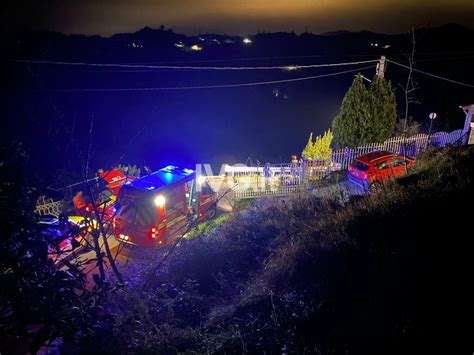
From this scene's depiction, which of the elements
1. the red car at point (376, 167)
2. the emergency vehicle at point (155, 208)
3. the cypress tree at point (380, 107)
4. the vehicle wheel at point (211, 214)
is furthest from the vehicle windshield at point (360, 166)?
the emergency vehicle at point (155, 208)

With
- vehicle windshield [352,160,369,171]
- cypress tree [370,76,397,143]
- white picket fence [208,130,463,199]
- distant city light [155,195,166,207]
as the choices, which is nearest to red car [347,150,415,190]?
vehicle windshield [352,160,369,171]

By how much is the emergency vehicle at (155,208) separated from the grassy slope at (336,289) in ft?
6.01

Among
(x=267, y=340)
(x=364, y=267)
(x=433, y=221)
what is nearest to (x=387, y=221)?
(x=433, y=221)

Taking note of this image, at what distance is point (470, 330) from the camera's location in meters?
3.34

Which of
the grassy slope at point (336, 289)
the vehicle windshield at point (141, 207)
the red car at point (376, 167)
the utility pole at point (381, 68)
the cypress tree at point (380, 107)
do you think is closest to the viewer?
the grassy slope at point (336, 289)

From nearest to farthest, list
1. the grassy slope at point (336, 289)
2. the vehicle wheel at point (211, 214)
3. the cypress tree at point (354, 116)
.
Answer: the grassy slope at point (336, 289) → the vehicle wheel at point (211, 214) → the cypress tree at point (354, 116)

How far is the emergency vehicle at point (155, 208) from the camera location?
9.20 metres

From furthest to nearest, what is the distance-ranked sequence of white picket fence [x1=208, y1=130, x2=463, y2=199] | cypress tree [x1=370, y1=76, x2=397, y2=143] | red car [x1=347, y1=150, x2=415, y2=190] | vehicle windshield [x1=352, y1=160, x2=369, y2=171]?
cypress tree [x1=370, y1=76, x2=397, y2=143], white picket fence [x1=208, y1=130, x2=463, y2=199], vehicle windshield [x1=352, y1=160, x2=369, y2=171], red car [x1=347, y1=150, x2=415, y2=190]

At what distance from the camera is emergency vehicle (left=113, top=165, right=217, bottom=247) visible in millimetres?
9203

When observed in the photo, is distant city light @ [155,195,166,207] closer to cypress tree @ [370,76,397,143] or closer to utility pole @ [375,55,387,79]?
cypress tree @ [370,76,397,143]

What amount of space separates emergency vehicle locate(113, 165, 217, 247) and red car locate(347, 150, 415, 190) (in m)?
6.09

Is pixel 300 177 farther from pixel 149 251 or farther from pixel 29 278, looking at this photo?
pixel 29 278

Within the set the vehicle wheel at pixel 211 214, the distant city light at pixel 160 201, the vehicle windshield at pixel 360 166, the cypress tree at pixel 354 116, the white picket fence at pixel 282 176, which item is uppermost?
the cypress tree at pixel 354 116

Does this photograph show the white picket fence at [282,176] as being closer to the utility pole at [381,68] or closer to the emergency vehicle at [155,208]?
the emergency vehicle at [155,208]
